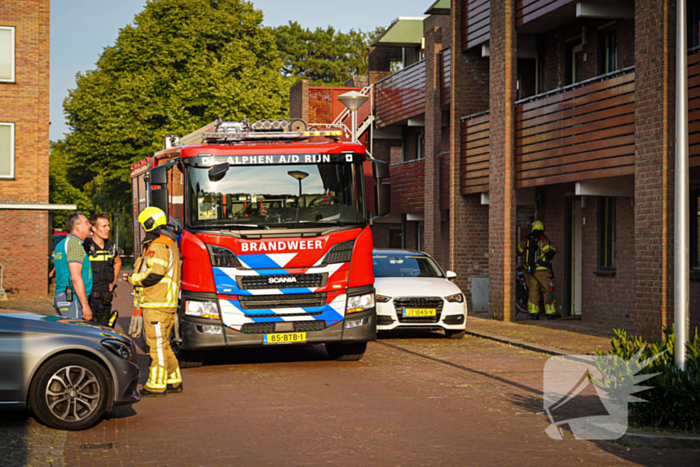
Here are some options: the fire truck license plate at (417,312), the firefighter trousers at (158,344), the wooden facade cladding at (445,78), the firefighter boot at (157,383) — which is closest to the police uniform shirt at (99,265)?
the firefighter trousers at (158,344)

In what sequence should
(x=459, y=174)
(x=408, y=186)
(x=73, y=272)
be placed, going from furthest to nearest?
(x=408, y=186) < (x=459, y=174) < (x=73, y=272)

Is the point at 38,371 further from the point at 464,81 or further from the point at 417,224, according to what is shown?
the point at 417,224

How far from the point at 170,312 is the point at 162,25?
115ft

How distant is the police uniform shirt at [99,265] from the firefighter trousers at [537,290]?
10318 mm

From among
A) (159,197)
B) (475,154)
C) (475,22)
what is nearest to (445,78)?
(475,22)

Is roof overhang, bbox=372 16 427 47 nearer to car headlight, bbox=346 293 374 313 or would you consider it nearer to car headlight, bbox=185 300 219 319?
car headlight, bbox=346 293 374 313

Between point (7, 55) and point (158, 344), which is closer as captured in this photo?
point (158, 344)

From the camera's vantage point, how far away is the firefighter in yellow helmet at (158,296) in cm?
909

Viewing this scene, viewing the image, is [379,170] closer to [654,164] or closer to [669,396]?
[654,164]

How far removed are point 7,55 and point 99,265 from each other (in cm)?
2019

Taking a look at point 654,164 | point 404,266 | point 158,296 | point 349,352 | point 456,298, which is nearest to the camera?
point 158,296

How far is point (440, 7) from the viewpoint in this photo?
24.9 metres

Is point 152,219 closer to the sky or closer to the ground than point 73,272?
closer to the sky

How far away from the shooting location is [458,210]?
21.8 m
